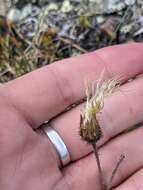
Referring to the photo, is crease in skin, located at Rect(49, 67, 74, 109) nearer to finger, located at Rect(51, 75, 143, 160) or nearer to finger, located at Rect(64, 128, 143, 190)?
finger, located at Rect(51, 75, 143, 160)

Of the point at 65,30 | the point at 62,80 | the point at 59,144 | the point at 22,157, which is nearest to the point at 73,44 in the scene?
the point at 65,30

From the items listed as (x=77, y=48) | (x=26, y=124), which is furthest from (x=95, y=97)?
(x=77, y=48)

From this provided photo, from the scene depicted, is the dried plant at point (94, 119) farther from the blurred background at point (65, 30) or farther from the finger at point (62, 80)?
the blurred background at point (65, 30)

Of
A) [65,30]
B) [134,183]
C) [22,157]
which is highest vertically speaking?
[22,157]

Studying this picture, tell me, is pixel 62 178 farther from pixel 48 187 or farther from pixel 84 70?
pixel 84 70

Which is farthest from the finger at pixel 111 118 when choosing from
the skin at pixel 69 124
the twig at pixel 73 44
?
the twig at pixel 73 44

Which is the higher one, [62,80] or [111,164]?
[62,80]

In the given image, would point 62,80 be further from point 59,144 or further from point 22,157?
point 22,157
